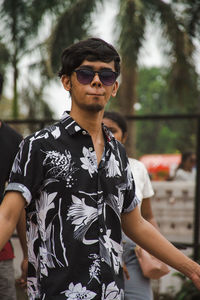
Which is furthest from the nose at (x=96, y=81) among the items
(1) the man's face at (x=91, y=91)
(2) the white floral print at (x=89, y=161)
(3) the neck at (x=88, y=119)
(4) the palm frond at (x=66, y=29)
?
(4) the palm frond at (x=66, y=29)

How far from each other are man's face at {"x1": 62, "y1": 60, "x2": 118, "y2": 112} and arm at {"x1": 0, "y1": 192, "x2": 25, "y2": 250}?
→ 48 centimetres

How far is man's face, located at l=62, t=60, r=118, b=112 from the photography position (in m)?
2.15

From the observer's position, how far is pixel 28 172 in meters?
2.00

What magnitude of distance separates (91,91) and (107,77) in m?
0.11

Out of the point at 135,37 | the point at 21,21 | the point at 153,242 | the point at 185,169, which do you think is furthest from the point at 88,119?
the point at 21,21

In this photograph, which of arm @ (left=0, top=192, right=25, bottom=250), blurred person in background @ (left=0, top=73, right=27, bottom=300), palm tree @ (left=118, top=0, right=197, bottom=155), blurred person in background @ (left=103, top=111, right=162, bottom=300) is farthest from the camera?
palm tree @ (left=118, top=0, right=197, bottom=155)

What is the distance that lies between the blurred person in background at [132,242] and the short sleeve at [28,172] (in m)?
1.48

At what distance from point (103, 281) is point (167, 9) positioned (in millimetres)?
13799

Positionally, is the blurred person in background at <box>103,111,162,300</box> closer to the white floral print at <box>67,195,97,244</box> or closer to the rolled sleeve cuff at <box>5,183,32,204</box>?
the white floral print at <box>67,195,97,244</box>

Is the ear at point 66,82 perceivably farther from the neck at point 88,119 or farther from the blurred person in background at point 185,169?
the blurred person in background at point 185,169

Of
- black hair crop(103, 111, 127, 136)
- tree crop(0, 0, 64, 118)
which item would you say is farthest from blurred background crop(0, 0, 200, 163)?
black hair crop(103, 111, 127, 136)

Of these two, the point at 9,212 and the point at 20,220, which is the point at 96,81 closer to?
the point at 9,212

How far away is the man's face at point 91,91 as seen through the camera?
84.5 inches

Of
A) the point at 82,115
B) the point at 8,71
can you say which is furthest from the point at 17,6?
the point at 82,115
